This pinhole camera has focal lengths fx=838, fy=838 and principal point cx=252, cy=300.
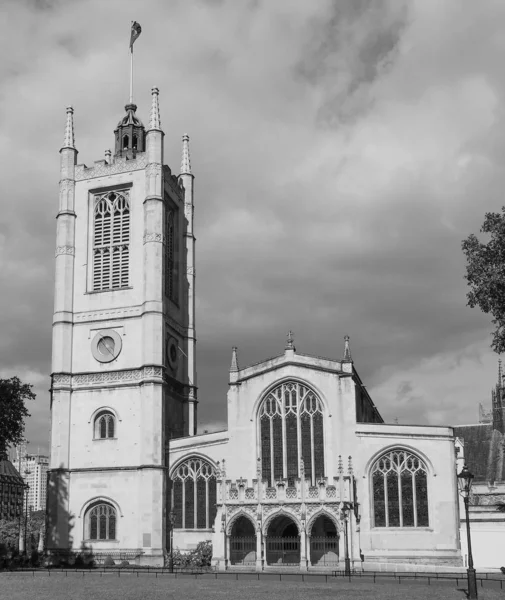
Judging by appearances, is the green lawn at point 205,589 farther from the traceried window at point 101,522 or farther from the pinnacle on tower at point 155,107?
the pinnacle on tower at point 155,107

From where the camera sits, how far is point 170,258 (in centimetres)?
6775

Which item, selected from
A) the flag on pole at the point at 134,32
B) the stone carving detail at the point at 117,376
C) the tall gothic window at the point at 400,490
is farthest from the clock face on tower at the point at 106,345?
the flag on pole at the point at 134,32

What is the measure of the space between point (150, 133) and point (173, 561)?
32176 mm

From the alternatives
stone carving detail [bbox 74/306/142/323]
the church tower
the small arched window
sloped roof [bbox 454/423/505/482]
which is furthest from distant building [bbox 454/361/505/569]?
stone carving detail [bbox 74/306/142/323]

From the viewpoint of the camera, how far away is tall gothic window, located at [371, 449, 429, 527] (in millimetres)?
52438

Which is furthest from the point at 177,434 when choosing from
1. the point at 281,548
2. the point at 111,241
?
the point at 111,241

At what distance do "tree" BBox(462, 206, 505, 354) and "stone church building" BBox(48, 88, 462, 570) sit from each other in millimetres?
19701

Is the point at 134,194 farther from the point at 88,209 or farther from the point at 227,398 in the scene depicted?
the point at 227,398

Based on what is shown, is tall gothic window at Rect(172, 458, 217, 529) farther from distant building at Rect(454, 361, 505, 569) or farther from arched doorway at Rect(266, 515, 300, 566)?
distant building at Rect(454, 361, 505, 569)

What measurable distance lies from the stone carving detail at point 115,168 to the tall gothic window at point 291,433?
21390 mm

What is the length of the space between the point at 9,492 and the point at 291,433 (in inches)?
4770

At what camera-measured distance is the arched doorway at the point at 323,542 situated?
52875 millimetres

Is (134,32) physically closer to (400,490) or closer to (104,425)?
(104,425)

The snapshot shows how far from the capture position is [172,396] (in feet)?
207
